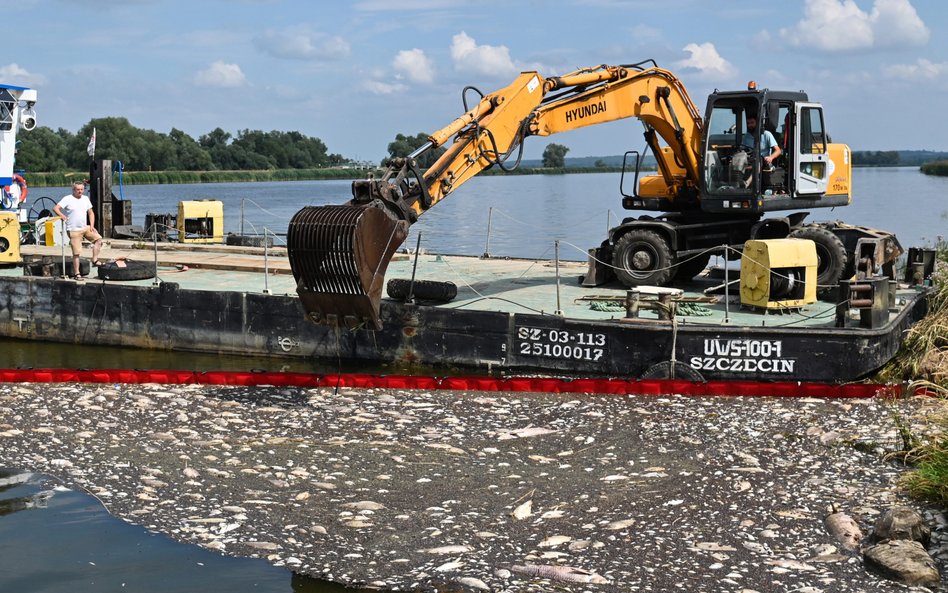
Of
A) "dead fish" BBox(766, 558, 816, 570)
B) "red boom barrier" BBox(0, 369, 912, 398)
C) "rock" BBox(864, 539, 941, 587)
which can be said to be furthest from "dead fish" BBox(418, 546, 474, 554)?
"red boom barrier" BBox(0, 369, 912, 398)

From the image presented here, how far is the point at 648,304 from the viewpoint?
54.0ft

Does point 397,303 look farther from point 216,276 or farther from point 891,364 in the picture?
point 891,364

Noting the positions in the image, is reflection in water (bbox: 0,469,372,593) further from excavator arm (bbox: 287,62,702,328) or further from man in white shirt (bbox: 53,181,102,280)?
man in white shirt (bbox: 53,181,102,280)

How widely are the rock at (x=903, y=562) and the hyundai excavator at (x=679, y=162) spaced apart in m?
8.09

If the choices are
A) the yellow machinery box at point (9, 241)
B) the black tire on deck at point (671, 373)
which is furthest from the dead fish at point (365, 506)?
the yellow machinery box at point (9, 241)

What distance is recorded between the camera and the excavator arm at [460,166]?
13.2 meters

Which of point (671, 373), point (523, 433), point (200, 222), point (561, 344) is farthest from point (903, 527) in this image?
point (200, 222)

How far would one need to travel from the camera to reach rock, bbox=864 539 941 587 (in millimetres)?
8117

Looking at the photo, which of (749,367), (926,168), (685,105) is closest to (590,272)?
(685,105)

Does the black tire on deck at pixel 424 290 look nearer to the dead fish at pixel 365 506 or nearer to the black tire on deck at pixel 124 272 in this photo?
the black tire on deck at pixel 124 272

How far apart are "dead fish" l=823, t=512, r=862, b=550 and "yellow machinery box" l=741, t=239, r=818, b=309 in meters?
7.15

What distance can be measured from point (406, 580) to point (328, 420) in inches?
199

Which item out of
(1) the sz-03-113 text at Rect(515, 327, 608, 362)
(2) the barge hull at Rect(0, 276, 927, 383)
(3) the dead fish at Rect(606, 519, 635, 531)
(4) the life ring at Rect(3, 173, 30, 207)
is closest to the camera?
(3) the dead fish at Rect(606, 519, 635, 531)

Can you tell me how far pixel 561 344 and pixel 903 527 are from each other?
835cm
